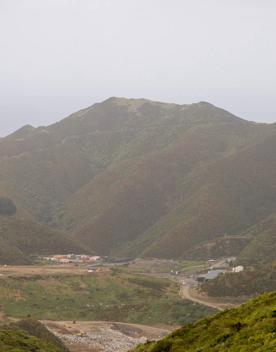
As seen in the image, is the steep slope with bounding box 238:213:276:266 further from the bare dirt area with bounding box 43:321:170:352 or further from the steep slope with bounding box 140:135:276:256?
the bare dirt area with bounding box 43:321:170:352

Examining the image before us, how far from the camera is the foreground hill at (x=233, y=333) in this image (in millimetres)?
20027

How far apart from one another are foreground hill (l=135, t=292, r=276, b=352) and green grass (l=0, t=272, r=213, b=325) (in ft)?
181

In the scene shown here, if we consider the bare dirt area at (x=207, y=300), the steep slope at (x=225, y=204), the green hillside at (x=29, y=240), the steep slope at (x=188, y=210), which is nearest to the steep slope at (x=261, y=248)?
the steep slope at (x=225, y=204)

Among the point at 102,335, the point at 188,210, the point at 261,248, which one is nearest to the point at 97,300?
the point at 102,335

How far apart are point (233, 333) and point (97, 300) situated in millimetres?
72384

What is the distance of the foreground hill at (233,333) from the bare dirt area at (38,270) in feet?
241

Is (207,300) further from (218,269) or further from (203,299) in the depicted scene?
(218,269)

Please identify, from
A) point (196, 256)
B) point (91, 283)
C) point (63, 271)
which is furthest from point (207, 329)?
point (196, 256)

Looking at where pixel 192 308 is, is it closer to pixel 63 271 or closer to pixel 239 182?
pixel 63 271

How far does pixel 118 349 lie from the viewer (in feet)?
215

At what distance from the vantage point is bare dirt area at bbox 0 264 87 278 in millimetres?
98731

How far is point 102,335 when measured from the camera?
72.1 metres

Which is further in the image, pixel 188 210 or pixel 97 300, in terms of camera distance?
pixel 188 210

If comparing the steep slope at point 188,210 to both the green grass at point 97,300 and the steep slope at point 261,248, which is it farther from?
the green grass at point 97,300
